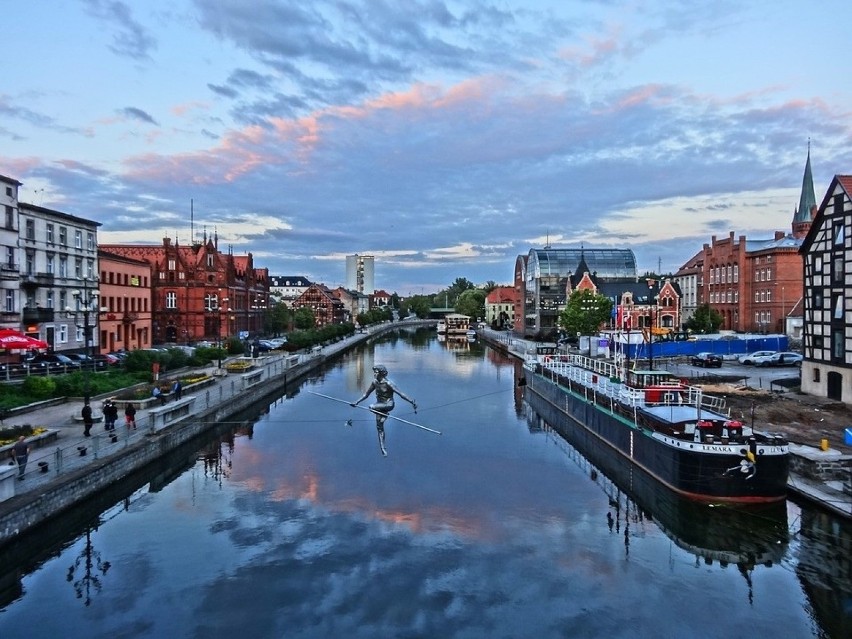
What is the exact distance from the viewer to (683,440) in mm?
22703

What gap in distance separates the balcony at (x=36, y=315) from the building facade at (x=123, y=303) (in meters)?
6.68

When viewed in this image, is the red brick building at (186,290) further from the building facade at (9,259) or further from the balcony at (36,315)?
the building facade at (9,259)

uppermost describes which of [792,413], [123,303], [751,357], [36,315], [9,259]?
[9,259]

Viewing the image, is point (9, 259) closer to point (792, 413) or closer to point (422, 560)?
point (422, 560)

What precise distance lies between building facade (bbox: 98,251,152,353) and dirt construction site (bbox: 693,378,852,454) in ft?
146

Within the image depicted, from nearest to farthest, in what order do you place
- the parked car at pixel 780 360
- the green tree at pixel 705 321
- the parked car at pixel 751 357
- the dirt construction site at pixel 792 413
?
the dirt construction site at pixel 792 413, the parked car at pixel 780 360, the parked car at pixel 751 357, the green tree at pixel 705 321

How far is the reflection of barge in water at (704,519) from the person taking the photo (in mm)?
18438

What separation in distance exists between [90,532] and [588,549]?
14629 mm

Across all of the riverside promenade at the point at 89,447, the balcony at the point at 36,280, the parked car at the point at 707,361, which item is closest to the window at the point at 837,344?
the parked car at the point at 707,361

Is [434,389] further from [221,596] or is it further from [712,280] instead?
[712,280]

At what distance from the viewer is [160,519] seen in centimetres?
2061

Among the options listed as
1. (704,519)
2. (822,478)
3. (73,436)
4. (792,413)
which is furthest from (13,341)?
(792,413)

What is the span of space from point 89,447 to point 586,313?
209 feet

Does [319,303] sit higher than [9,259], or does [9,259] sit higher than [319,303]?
[9,259]
